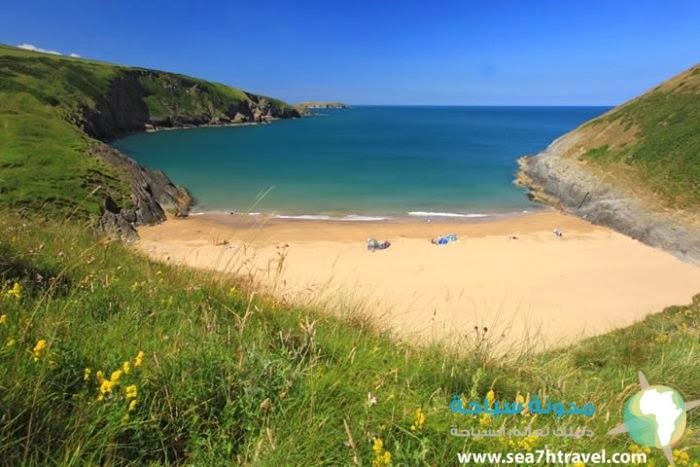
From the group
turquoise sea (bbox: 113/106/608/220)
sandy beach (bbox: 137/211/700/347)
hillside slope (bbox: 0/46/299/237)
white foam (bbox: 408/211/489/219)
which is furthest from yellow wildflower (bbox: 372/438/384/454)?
white foam (bbox: 408/211/489/219)

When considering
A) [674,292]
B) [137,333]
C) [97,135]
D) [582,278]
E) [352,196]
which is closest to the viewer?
[137,333]

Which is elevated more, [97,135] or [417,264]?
[97,135]

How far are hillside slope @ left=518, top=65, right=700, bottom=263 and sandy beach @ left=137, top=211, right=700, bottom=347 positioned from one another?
5.97 feet

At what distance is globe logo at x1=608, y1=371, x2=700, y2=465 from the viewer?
2.65m

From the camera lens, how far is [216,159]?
54906 mm

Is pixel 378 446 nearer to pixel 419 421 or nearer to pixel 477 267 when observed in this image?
pixel 419 421

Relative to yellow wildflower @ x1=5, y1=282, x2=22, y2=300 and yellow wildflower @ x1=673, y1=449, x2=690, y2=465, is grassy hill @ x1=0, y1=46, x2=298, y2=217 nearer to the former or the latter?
yellow wildflower @ x1=5, y1=282, x2=22, y2=300

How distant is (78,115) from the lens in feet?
202

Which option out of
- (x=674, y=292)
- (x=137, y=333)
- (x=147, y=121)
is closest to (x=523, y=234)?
(x=674, y=292)

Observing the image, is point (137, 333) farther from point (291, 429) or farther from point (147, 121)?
point (147, 121)

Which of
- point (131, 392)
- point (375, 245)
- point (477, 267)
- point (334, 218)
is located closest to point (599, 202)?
point (477, 267)

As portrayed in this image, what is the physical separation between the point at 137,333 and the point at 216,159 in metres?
55.8

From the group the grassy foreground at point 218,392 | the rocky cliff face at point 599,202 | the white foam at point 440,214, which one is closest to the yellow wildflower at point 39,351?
the grassy foreground at point 218,392

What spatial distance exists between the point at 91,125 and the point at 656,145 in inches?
2966
